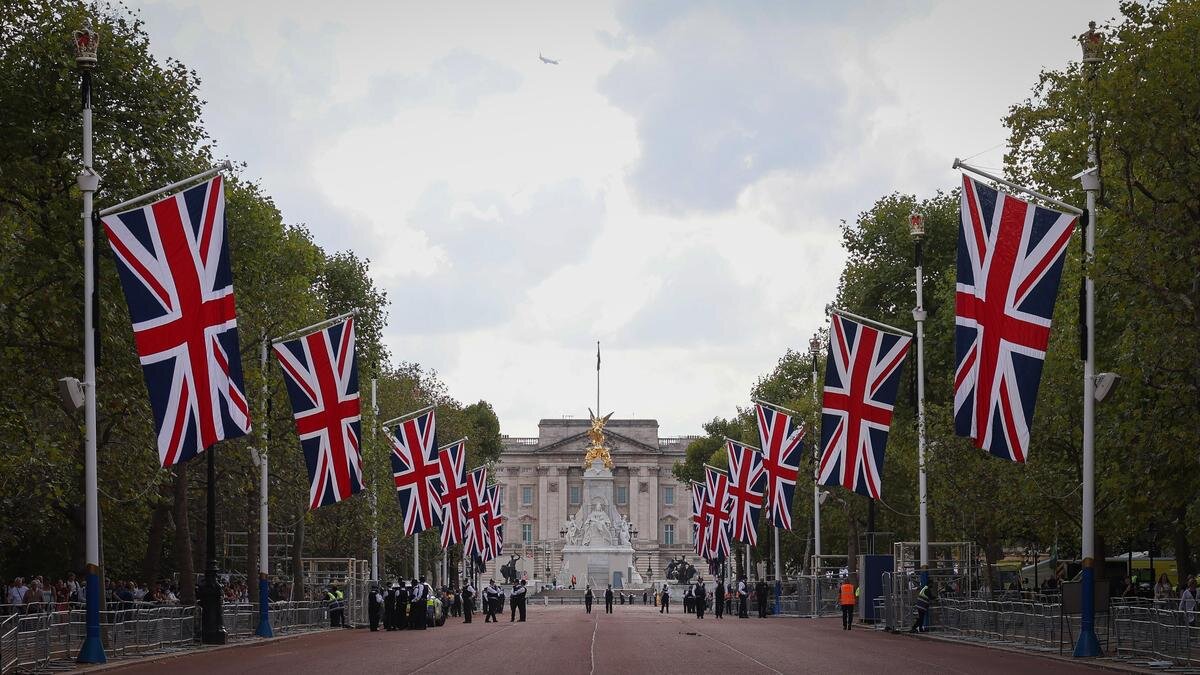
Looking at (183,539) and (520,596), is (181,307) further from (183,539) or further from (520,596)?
(520,596)

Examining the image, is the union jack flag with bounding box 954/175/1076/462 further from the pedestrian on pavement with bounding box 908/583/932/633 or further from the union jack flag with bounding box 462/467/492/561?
the union jack flag with bounding box 462/467/492/561

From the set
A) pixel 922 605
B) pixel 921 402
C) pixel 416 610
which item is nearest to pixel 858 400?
pixel 922 605

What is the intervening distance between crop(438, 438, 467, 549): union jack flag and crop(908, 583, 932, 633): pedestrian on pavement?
19200 millimetres

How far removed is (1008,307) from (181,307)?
43.9ft

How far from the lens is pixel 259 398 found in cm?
4534

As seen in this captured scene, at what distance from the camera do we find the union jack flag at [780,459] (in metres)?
53.9

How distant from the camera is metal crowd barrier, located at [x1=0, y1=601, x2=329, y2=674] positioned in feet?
87.9

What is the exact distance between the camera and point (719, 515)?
72.1m

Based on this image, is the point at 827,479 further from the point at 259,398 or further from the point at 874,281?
the point at 874,281

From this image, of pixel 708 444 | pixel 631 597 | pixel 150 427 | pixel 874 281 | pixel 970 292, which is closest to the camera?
pixel 970 292

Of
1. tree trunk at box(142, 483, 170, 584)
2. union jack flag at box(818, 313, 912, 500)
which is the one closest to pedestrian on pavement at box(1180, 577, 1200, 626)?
union jack flag at box(818, 313, 912, 500)

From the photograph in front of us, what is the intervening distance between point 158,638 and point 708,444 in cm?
11281

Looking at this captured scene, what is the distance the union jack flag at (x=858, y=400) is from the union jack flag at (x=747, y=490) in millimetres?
19459

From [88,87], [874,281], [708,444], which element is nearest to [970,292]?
[88,87]
